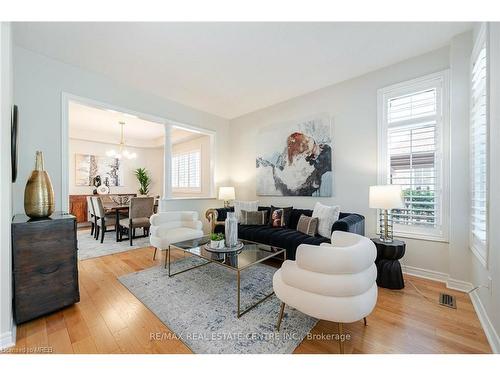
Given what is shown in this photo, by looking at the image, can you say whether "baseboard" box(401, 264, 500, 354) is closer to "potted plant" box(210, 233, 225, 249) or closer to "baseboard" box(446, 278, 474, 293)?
"baseboard" box(446, 278, 474, 293)

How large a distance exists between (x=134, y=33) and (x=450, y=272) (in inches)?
170

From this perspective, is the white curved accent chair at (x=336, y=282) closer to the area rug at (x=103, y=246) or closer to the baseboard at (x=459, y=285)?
the baseboard at (x=459, y=285)

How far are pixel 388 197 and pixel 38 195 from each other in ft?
11.4

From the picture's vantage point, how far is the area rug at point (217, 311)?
4.93 feet

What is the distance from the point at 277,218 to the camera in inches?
137

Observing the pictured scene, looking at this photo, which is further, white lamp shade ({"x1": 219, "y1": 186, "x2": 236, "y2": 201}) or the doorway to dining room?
the doorway to dining room

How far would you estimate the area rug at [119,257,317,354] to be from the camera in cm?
150

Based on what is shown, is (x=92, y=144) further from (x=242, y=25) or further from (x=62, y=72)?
(x=242, y=25)

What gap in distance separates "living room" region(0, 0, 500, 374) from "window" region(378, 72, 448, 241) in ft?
0.06

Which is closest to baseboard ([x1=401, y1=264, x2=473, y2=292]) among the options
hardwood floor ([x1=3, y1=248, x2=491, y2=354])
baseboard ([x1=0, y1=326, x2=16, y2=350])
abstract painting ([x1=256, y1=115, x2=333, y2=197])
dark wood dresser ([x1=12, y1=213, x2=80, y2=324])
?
hardwood floor ([x1=3, y1=248, x2=491, y2=354])
